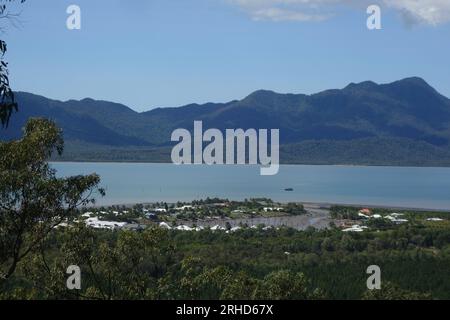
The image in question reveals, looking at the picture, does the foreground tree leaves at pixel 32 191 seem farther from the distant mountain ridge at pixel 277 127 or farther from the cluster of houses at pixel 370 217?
the distant mountain ridge at pixel 277 127

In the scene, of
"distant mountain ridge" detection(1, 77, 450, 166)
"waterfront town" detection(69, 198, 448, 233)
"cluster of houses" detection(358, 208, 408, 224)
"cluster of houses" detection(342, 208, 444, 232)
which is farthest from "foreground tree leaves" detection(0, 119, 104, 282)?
"distant mountain ridge" detection(1, 77, 450, 166)

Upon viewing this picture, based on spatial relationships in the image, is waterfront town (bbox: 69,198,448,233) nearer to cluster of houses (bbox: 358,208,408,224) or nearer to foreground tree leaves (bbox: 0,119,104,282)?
cluster of houses (bbox: 358,208,408,224)

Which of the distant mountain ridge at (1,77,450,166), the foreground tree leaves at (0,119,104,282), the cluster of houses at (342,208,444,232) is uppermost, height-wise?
the distant mountain ridge at (1,77,450,166)

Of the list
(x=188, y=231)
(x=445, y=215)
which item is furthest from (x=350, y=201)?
(x=188, y=231)

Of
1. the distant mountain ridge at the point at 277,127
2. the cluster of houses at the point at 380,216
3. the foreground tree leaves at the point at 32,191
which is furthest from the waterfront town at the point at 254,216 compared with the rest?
the distant mountain ridge at the point at 277,127

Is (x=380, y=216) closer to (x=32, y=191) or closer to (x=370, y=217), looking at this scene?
(x=370, y=217)
